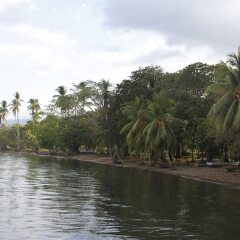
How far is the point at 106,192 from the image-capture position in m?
40.3

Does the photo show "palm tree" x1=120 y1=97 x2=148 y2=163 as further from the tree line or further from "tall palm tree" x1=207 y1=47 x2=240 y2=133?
"tall palm tree" x1=207 y1=47 x2=240 y2=133

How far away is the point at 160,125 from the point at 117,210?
120ft

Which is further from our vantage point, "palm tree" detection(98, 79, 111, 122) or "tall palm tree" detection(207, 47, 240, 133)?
"palm tree" detection(98, 79, 111, 122)

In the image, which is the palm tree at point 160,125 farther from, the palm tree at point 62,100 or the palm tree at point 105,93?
the palm tree at point 62,100

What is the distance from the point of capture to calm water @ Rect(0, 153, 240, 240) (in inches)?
929

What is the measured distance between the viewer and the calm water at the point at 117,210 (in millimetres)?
23591

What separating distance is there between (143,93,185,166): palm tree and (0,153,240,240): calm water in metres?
17.5

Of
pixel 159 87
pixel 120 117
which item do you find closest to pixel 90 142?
pixel 120 117

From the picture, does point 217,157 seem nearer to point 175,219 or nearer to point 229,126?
point 229,126

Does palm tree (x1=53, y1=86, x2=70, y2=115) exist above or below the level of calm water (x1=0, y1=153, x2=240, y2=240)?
above

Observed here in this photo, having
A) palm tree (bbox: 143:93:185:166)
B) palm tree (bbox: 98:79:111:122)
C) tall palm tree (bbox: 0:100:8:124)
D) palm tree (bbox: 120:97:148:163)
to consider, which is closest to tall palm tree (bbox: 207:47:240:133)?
palm tree (bbox: 143:93:185:166)

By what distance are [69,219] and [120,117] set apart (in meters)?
56.4

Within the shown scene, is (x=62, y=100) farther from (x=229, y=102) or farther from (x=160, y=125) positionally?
(x=229, y=102)

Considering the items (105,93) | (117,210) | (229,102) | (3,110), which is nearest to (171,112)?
(229,102)
